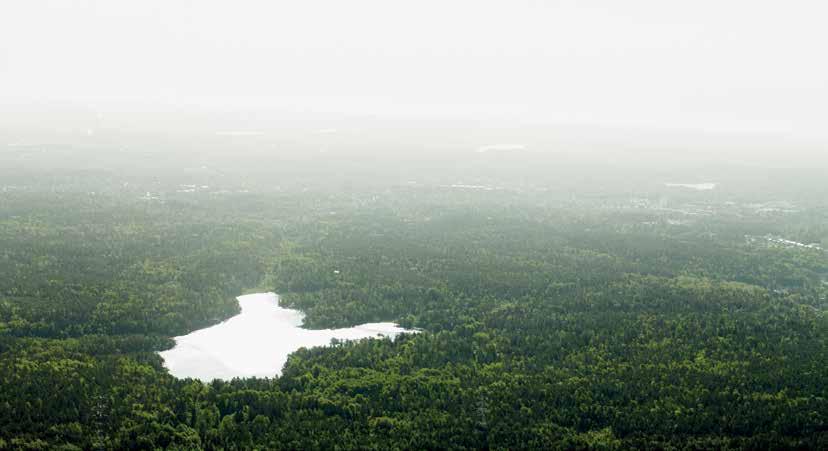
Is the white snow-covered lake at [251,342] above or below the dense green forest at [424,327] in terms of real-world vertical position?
below

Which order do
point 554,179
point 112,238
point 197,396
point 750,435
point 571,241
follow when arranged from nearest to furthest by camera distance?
1. point 750,435
2. point 197,396
3. point 112,238
4. point 571,241
5. point 554,179

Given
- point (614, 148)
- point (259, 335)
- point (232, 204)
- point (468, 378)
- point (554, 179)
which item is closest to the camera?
point (468, 378)

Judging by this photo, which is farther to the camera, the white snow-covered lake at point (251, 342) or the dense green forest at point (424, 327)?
the white snow-covered lake at point (251, 342)

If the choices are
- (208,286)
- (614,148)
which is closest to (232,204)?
(208,286)

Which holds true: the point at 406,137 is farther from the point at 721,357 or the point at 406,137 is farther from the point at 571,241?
the point at 721,357

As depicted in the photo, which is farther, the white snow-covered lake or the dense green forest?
the white snow-covered lake

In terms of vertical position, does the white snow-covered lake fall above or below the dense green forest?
below
